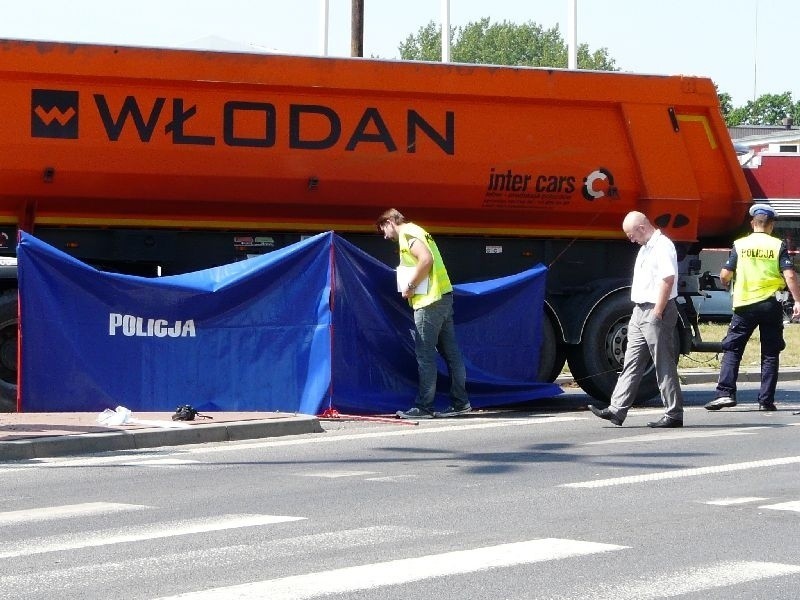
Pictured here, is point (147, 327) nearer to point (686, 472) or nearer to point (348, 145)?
point (348, 145)

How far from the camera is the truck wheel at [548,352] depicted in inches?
578

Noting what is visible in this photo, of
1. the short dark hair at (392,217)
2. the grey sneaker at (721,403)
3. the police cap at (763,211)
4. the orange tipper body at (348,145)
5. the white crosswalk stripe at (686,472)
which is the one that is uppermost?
the orange tipper body at (348,145)

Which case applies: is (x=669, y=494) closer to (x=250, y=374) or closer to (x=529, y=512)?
(x=529, y=512)

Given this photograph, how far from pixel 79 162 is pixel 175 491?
547cm

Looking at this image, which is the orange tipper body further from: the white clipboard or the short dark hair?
the white clipboard

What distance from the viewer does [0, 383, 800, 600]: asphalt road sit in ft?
20.5

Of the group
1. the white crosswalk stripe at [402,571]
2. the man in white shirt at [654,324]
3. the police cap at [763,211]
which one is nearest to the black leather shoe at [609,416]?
the man in white shirt at [654,324]

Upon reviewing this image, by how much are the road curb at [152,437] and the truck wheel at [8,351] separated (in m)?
2.40

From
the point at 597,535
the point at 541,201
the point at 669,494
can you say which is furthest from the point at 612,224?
the point at 597,535

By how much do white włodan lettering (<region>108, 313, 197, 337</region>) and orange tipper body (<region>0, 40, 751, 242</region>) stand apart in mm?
1378

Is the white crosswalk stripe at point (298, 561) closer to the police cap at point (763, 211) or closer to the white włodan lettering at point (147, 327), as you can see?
the white włodan lettering at point (147, 327)

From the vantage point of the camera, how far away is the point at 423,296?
13281 millimetres

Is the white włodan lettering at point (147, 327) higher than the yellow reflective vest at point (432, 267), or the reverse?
the yellow reflective vest at point (432, 267)

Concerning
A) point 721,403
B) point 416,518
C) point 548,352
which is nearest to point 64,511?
point 416,518
